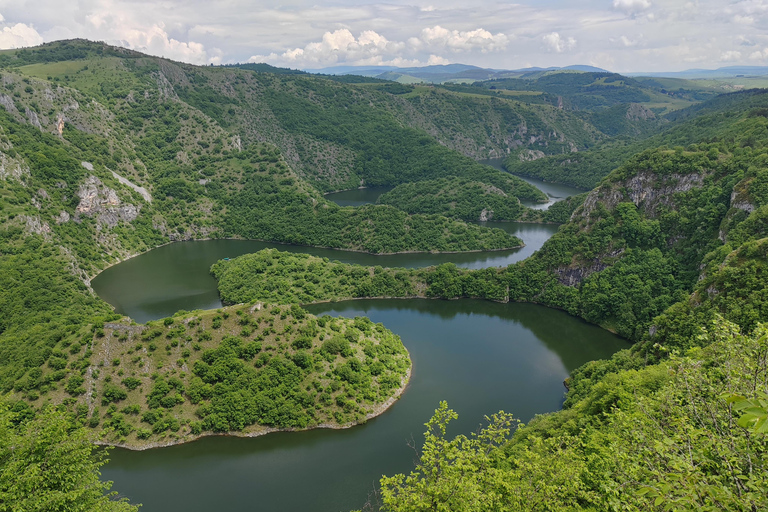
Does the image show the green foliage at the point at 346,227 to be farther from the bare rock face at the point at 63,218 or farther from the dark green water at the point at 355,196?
the bare rock face at the point at 63,218

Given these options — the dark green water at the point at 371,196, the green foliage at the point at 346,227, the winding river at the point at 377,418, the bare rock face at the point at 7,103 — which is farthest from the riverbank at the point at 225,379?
the dark green water at the point at 371,196

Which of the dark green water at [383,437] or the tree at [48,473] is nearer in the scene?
the tree at [48,473]

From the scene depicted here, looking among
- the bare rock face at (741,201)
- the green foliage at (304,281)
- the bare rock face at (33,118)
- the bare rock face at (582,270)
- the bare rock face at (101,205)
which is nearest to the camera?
the bare rock face at (741,201)

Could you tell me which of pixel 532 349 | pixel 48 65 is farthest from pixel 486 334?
pixel 48 65

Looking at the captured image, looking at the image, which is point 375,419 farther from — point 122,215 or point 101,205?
point 122,215

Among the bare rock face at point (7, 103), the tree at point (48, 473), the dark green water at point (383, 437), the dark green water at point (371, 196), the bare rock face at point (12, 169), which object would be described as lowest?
the dark green water at point (383, 437)

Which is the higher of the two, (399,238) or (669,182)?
(669,182)

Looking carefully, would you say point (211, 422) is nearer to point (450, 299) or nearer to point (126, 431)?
point (126, 431)
